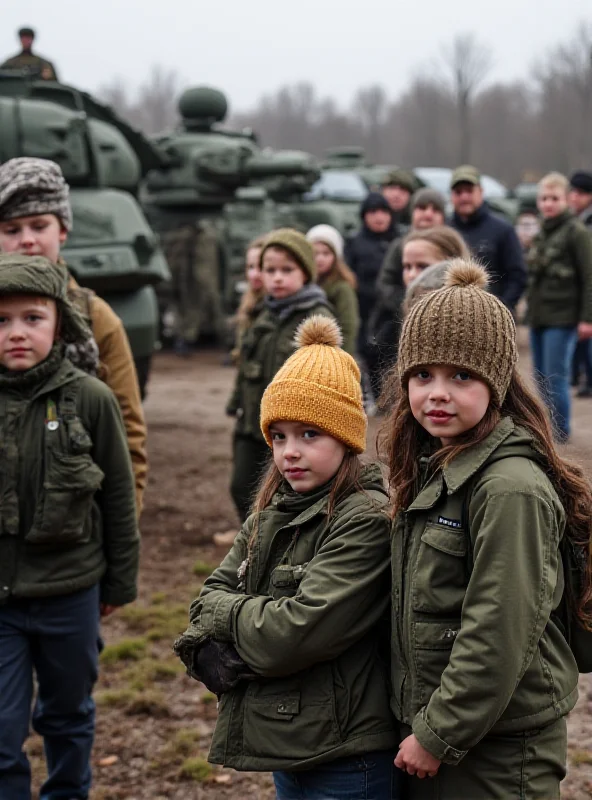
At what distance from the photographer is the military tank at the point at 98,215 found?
643 centimetres

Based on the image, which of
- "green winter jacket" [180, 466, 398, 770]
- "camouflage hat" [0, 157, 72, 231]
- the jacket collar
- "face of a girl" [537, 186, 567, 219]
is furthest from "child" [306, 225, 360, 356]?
the jacket collar

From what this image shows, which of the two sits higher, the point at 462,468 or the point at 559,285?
the point at 462,468

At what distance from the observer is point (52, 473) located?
3.04m

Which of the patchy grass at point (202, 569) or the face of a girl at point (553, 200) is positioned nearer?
the patchy grass at point (202, 569)

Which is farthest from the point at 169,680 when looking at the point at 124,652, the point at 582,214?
the point at 582,214

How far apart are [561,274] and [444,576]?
525 cm

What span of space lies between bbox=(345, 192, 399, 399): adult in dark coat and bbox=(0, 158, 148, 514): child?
4.30 metres

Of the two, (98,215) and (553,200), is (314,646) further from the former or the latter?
(553,200)

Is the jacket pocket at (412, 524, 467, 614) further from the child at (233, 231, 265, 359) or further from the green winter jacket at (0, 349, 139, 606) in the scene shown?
the child at (233, 231, 265, 359)

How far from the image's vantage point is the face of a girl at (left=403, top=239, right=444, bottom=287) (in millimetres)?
4230

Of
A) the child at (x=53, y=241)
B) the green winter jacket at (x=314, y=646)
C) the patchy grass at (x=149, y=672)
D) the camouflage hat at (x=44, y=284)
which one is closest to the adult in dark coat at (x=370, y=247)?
the patchy grass at (x=149, y=672)

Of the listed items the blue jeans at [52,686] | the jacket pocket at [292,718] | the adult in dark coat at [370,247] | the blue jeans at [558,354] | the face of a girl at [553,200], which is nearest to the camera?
the jacket pocket at [292,718]

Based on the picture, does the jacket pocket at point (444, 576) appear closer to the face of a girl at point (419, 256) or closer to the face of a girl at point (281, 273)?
the face of a girl at point (419, 256)

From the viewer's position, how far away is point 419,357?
7.45 feet
